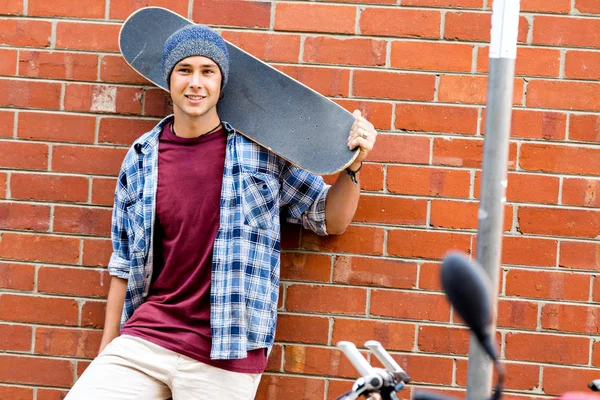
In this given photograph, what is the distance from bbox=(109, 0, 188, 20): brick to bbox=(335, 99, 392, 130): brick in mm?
741

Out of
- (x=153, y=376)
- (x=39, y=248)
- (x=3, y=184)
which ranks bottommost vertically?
(x=153, y=376)

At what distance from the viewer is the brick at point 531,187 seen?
3.29m

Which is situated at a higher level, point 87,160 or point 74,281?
point 87,160

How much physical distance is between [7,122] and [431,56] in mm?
1762

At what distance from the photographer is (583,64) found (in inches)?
128

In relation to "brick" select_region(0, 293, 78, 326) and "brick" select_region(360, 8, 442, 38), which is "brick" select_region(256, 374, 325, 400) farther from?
"brick" select_region(360, 8, 442, 38)

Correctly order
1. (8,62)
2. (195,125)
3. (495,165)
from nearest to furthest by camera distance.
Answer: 1. (495,165)
2. (195,125)
3. (8,62)

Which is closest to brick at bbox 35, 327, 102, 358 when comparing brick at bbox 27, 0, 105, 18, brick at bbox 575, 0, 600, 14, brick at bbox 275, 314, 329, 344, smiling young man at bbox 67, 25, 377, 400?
smiling young man at bbox 67, 25, 377, 400

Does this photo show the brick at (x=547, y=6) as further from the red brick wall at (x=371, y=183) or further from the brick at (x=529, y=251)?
the brick at (x=529, y=251)

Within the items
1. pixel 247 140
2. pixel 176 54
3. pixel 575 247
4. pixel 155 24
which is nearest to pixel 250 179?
pixel 247 140

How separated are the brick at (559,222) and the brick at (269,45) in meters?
1.11

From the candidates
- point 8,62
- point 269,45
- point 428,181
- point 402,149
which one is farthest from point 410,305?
point 8,62

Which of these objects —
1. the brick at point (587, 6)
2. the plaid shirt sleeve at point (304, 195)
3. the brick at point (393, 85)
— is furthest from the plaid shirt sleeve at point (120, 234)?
the brick at point (587, 6)

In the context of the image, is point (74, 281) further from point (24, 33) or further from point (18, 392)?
point (24, 33)
